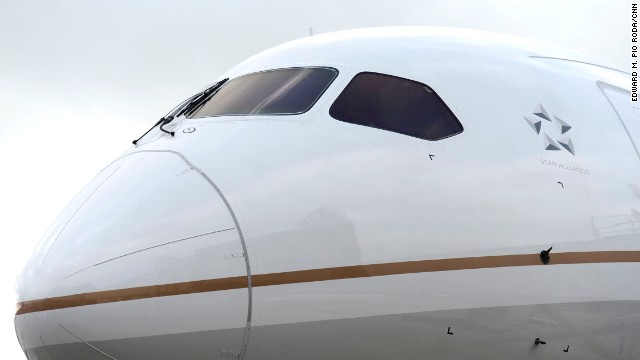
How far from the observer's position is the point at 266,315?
7.73 m

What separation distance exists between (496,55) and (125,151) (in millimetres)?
4037

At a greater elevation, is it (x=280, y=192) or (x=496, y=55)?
(x=496, y=55)

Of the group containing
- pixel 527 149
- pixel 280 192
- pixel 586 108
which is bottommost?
pixel 280 192

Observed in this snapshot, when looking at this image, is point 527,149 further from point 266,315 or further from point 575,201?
point 266,315

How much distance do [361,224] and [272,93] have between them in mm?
2055

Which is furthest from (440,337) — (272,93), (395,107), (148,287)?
(272,93)

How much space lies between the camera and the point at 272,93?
9539 millimetres

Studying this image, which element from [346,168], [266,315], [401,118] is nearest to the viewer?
[266,315]

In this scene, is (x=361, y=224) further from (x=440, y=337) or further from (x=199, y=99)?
(x=199, y=99)

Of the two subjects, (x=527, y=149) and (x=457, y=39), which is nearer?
(x=527, y=149)

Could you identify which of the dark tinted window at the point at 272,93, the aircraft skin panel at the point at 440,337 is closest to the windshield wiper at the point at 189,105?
the dark tinted window at the point at 272,93

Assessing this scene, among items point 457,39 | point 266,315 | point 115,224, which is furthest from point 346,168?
point 457,39

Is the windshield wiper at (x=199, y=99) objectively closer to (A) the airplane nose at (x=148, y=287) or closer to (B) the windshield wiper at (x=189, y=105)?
(B) the windshield wiper at (x=189, y=105)

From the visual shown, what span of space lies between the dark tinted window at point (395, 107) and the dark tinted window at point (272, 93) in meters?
0.31
